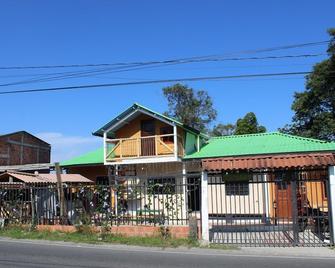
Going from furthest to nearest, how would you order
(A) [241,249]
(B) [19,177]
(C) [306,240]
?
(B) [19,177] < (C) [306,240] < (A) [241,249]

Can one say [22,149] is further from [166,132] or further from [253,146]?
[253,146]

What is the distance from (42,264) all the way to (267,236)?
8.07 m

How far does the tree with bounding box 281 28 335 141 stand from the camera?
106 feet

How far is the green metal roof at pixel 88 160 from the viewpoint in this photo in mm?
30839

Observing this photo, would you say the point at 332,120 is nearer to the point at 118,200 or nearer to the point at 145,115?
the point at 145,115

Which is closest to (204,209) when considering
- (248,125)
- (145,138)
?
(145,138)

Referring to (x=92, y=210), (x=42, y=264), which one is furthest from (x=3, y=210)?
(x=42, y=264)

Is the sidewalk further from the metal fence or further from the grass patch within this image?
the metal fence

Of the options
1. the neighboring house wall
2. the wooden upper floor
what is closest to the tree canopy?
the wooden upper floor

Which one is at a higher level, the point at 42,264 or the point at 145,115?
the point at 145,115

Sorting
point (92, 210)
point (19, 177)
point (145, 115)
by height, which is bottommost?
point (92, 210)

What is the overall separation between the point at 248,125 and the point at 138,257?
1248 inches

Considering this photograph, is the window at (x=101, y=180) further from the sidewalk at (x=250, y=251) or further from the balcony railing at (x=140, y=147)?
the sidewalk at (x=250, y=251)

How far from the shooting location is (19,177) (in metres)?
21.0
